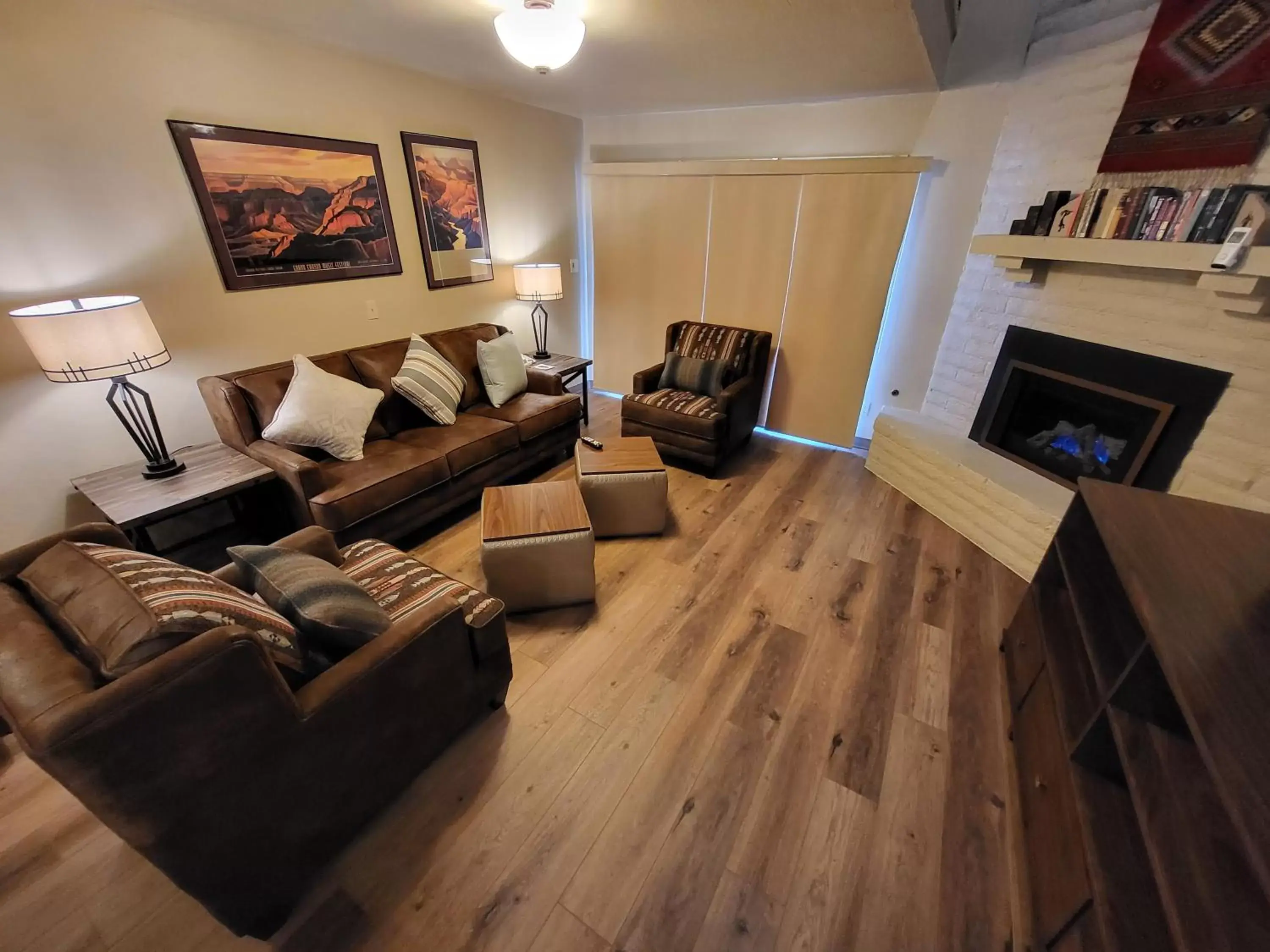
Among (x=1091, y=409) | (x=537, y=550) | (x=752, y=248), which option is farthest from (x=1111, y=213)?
(x=537, y=550)

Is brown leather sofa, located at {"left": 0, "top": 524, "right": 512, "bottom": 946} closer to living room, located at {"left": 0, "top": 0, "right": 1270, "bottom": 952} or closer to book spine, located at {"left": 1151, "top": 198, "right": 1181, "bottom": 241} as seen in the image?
living room, located at {"left": 0, "top": 0, "right": 1270, "bottom": 952}

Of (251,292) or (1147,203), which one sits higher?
Answer: (1147,203)

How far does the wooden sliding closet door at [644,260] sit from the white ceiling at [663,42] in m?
0.68

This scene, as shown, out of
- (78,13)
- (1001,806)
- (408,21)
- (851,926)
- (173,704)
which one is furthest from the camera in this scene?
(408,21)

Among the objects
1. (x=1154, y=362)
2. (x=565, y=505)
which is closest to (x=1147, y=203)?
(x=1154, y=362)

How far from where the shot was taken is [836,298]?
11.1ft

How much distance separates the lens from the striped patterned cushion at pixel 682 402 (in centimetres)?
315

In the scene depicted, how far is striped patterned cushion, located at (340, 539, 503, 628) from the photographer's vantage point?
154 cm

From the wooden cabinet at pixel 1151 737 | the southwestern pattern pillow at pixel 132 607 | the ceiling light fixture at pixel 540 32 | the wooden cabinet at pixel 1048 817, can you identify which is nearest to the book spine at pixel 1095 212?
the wooden cabinet at pixel 1151 737

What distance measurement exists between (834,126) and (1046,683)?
349 cm

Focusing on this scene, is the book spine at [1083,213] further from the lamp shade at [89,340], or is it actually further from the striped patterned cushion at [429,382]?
the lamp shade at [89,340]

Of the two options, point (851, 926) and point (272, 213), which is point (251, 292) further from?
point (851, 926)

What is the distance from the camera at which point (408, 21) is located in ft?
6.95

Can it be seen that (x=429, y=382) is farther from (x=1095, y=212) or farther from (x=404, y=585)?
(x=1095, y=212)
